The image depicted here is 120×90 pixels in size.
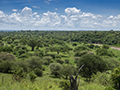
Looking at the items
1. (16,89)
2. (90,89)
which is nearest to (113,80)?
(90,89)

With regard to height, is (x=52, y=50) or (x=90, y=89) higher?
(x=90, y=89)

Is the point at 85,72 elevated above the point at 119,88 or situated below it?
below

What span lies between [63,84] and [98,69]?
25.6 meters

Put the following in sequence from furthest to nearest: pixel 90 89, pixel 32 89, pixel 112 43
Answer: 1. pixel 112 43
2. pixel 90 89
3. pixel 32 89

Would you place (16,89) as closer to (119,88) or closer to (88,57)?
(119,88)

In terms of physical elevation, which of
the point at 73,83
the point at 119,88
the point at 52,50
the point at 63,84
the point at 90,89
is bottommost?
the point at 52,50

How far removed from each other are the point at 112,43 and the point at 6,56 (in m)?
146

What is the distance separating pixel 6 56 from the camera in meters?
51.7

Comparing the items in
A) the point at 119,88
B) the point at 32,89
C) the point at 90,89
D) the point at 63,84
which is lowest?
the point at 119,88

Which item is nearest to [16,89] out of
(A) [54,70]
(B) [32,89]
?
(B) [32,89]

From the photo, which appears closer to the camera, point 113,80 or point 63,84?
point 63,84

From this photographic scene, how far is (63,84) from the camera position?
8492 millimetres

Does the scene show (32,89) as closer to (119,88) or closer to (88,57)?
(119,88)

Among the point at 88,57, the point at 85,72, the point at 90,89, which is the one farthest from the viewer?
the point at 88,57
